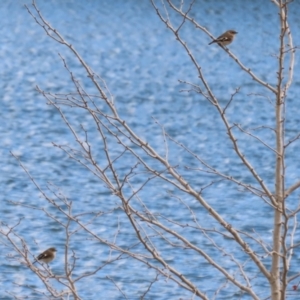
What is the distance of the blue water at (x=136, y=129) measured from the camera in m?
9.41

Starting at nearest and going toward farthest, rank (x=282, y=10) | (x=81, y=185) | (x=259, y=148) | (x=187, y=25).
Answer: (x=282, y=10) → (x=81, y=185) → (x=259, y=148) → (x=187, y=25)

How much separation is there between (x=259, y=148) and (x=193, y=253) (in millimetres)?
5519

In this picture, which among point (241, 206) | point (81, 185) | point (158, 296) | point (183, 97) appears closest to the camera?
point (158, 296)

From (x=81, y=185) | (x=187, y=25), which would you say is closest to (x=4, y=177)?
(x=81, y=185)

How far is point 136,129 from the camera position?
16.2 meters

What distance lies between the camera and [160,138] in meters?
15.7

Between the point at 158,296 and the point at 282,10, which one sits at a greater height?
the point at 158,296

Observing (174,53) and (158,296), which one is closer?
(158,296)

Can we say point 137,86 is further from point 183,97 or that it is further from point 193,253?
point 193,253

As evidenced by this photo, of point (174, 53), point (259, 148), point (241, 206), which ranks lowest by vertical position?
point (241, 206)

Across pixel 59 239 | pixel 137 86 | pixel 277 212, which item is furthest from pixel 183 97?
pixel 277 212

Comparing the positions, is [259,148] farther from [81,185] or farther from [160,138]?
[81,185]

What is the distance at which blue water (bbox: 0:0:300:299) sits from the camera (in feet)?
30.9

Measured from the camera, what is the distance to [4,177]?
13008 millimetres
